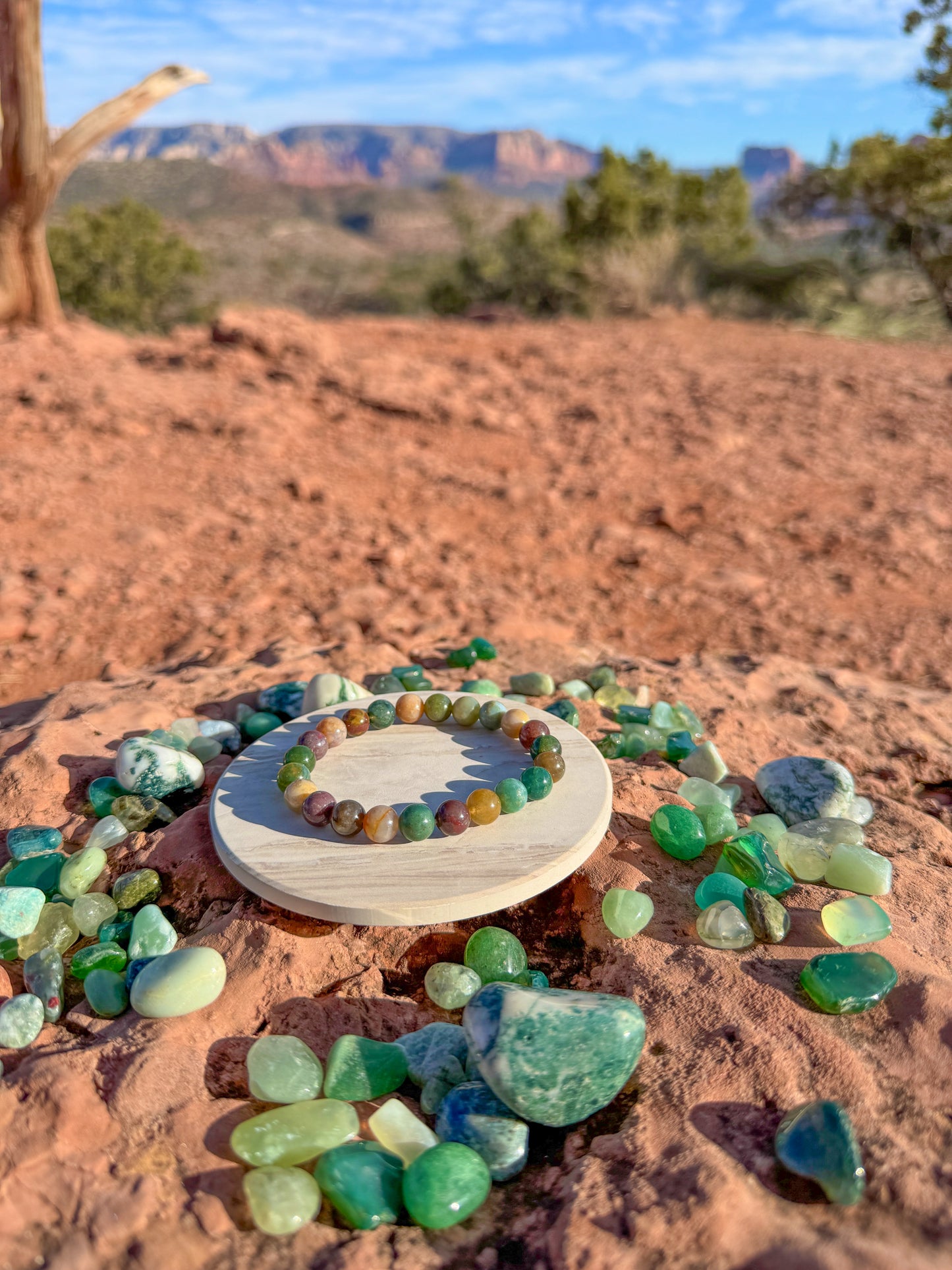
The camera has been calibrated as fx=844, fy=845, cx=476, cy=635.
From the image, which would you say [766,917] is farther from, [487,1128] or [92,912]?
[92,912]

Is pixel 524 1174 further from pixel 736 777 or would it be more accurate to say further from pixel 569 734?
pixel 736 777

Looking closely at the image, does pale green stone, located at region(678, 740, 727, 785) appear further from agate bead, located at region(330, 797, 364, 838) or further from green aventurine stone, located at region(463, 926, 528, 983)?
agate bead, located at region(330, 797, 364, 838)

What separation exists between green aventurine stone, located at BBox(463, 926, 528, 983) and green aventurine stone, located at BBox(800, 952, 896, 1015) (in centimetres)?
55

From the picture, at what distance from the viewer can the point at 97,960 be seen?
170 centimetres

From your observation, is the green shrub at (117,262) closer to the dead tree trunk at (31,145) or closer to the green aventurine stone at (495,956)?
the dead tree trunk at (31,145)

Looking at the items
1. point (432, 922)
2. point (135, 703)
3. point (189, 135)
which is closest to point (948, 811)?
point (432, 922)

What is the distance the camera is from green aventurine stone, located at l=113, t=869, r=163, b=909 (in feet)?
6.13

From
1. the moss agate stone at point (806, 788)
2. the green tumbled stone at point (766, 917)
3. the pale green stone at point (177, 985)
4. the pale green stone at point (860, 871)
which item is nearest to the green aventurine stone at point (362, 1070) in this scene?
the pale green stone at point (177, 985)

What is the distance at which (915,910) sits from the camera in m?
1.82

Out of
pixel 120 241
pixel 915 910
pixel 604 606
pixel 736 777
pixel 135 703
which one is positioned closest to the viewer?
pixel 915 910

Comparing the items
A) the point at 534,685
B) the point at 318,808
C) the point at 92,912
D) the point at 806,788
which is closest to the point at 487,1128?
the point at 318,808

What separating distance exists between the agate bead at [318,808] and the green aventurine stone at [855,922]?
1049mm

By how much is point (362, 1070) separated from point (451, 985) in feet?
0.74

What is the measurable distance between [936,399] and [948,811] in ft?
13.3
